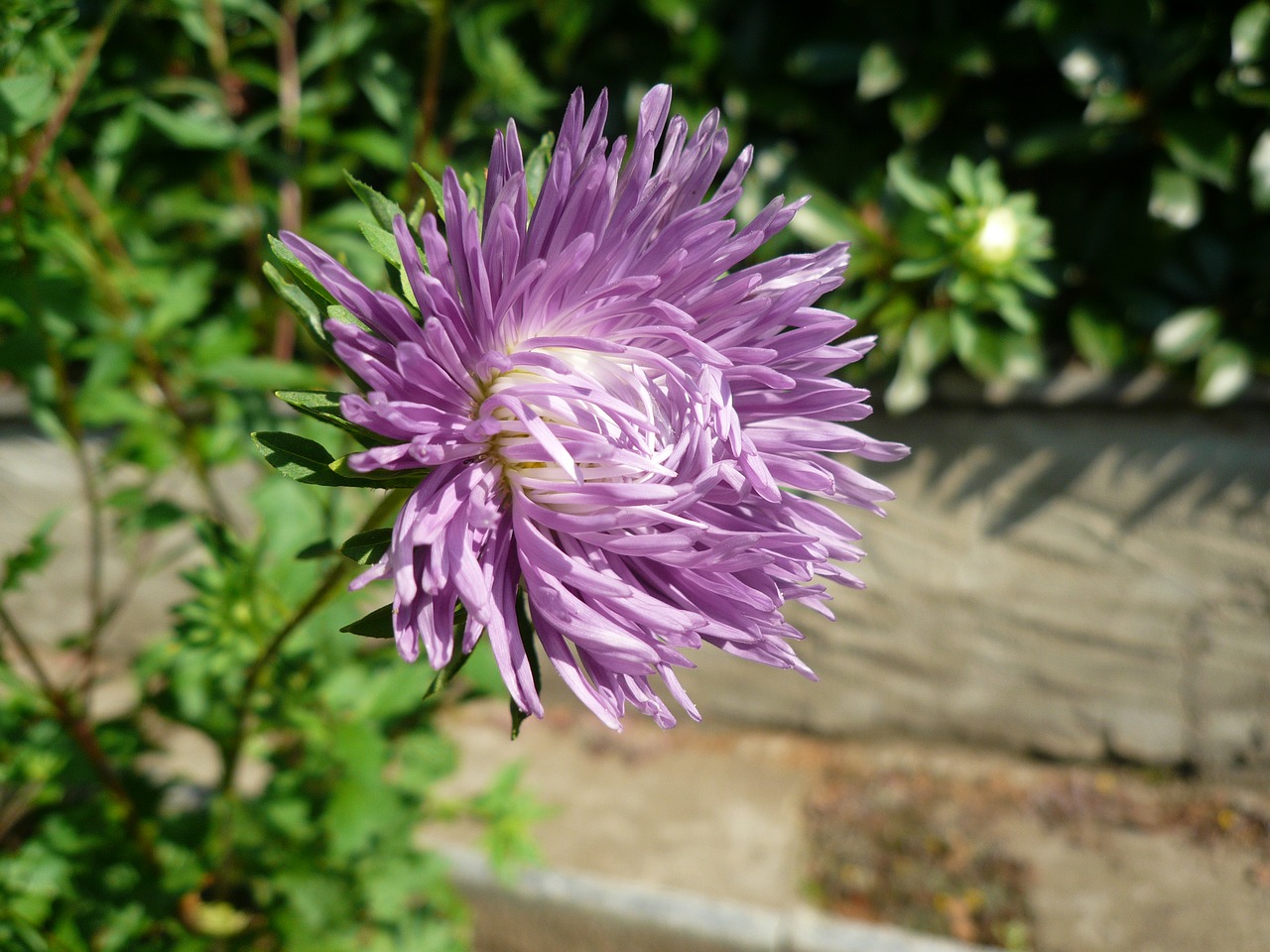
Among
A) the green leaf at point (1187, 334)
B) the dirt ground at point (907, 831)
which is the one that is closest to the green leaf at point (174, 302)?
the dirt ground at point (907, 831)

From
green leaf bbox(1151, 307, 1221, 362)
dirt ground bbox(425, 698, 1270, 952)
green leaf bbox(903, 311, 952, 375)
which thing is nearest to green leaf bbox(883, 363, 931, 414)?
green leaf bbox(903, 311, 952, 375)

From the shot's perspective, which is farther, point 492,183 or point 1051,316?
point 1051,316

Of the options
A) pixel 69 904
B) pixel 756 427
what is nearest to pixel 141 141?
pixel 69 904

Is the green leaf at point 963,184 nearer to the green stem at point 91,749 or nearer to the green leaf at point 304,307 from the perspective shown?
the green leaf at point 304,307

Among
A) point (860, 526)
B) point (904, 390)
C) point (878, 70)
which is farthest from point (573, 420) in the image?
point (860, 526)

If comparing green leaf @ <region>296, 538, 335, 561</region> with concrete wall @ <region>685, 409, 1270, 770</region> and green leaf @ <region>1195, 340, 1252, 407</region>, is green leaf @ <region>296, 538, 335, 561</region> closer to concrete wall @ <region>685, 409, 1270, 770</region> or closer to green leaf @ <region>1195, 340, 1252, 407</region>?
concrete wall @ <region>685, 409, 1270, 770</region>

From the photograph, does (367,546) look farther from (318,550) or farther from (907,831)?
(907,831)

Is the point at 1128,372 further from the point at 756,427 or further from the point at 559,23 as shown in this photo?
the point at 756,427
